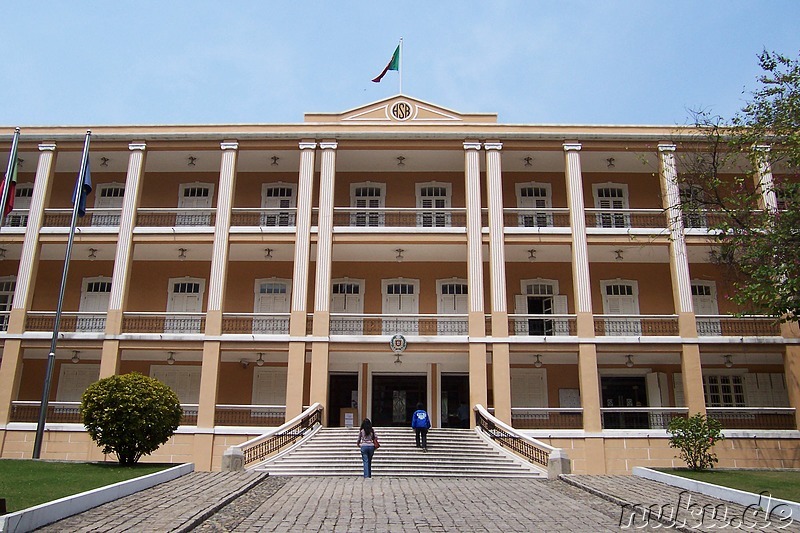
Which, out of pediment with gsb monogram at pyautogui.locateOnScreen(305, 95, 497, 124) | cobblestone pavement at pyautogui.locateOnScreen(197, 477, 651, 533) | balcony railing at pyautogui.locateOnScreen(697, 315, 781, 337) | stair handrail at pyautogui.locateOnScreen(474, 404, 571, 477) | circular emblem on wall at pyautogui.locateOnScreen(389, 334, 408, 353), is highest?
pediment with gsb monogram at pyautogui.locateOnScreen(305, 95, 497, 124)

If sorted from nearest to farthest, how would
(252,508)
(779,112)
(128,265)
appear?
(252,508)
(779,112)
(128,265)

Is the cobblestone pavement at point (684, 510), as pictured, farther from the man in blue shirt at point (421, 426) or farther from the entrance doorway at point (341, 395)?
the entrance doorway at point (341, 395)

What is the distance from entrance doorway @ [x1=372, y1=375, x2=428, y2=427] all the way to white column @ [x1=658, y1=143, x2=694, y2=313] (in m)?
9.07

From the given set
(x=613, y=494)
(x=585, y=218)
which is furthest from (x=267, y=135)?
(x=613, y=494)

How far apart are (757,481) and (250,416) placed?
15.2m

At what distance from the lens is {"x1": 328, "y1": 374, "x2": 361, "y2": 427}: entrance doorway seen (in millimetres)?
23016

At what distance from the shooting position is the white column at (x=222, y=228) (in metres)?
21.1

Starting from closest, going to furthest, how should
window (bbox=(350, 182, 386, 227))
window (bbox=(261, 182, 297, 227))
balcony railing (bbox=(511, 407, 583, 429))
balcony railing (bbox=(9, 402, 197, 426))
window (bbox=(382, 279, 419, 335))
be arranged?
balcony railing (bbox=(9, 402, 197, 426))
balcony railing (bbox=(511, 407, 583, 429))
window (bbox=(382, 279, 419, 335))
window (bbox=(261, 182, 297, 227))
window (bbox=(350, 182, 386, 227))

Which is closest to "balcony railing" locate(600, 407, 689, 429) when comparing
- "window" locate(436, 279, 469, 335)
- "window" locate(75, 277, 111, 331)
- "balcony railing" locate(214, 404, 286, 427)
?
"window" locate(436, 279, 469, 335)

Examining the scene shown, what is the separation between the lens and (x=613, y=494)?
11.7 m

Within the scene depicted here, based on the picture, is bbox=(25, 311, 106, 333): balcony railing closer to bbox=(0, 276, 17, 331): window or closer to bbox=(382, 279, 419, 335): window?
bbox=(0, 276, 17, 331): window

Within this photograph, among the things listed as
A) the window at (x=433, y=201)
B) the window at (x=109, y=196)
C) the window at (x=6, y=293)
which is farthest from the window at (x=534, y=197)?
the window at (x=6, y=293)

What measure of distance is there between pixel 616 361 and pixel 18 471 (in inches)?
715

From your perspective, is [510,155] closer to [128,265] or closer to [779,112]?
[779,112]
